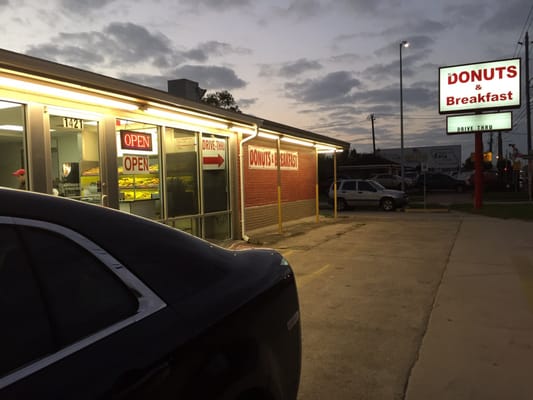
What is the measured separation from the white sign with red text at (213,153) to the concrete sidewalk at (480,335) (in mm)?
5985

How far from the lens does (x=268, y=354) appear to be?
2.14m

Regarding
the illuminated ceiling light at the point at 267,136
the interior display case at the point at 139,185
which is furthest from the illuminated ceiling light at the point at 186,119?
the illuminated ceiling light at the point at 267,136

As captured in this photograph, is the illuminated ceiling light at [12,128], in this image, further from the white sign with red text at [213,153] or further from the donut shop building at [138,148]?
the white sign with red text at [213,153]

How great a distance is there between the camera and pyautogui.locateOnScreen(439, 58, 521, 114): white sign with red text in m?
21.4

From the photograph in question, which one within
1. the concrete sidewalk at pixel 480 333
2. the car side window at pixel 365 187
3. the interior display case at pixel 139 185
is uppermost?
the interior display case at pixel 139 185

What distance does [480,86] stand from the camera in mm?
21797

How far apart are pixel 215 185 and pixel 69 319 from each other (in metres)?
10.4

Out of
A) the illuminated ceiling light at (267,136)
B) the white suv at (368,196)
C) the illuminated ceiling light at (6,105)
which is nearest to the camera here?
the illuminated ceiling light at (6,105)

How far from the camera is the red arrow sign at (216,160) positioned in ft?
37.4

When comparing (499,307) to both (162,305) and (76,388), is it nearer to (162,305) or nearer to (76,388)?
(162,305)

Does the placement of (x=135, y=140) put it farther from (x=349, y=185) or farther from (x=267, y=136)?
(x=349, y=185)

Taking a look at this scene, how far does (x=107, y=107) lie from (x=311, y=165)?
36.8 ft

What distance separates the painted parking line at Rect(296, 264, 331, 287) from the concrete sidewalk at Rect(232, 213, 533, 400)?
6.65ft

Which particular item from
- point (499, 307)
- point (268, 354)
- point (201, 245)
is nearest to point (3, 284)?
point (201, 245)
